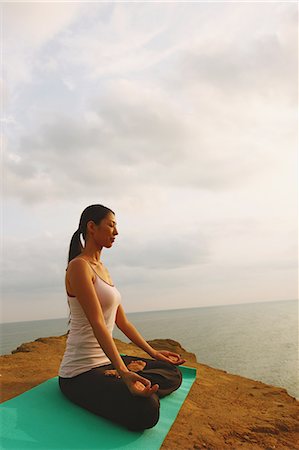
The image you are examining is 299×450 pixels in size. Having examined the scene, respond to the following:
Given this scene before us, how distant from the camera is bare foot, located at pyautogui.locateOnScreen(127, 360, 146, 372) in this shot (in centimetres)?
372

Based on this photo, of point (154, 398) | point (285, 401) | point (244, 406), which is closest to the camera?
point (154, 398)

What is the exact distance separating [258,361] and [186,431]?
20.8 meters

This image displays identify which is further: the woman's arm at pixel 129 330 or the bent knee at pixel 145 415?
the woman's arm at pixel 129 330

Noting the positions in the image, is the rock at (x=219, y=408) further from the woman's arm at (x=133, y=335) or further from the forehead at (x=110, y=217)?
the forehead at (x=110, y=217)

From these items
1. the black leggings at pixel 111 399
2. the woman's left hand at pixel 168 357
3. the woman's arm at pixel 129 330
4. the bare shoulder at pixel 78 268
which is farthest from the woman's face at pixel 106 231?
the woman's left hand at pixel 168 357

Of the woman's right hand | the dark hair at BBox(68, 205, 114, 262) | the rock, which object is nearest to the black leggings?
the woman's right hand

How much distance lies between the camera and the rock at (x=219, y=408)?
3123mm

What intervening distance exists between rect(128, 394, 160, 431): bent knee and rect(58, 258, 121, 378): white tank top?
612 millimetres

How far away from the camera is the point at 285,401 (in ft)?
15.1

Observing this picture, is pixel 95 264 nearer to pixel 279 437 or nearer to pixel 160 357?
pixel 160 357

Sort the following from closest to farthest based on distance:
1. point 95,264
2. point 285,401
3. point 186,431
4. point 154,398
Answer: point 154,398 → point 186,431 → point 95,264 → point 285,401

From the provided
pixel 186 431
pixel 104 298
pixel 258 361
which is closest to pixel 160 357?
pixel 186 431

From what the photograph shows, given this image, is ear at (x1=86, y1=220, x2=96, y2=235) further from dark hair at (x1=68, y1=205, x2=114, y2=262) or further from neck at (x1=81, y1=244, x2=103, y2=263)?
neck at (x1=81, y1=244, x2=103, y2=263)

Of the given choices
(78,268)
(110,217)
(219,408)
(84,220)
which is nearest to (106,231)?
(110,217)
